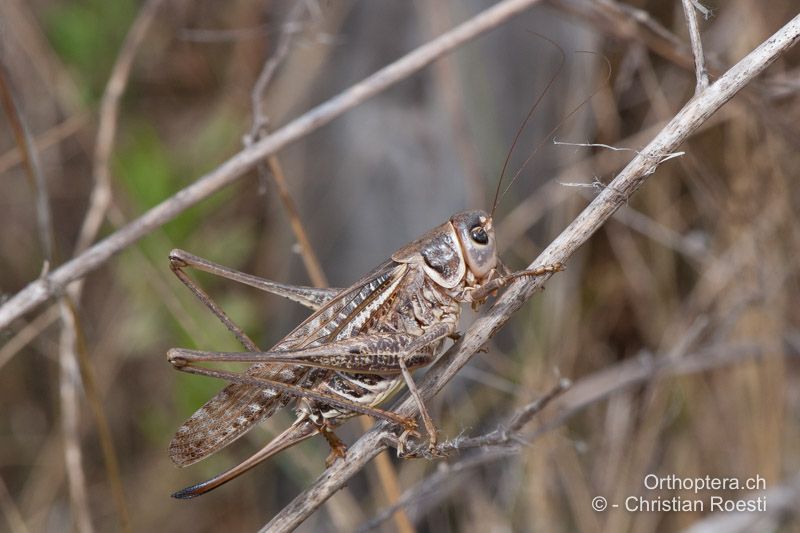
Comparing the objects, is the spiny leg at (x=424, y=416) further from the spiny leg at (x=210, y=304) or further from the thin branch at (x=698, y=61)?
the thin branch at (x=698, y=61)

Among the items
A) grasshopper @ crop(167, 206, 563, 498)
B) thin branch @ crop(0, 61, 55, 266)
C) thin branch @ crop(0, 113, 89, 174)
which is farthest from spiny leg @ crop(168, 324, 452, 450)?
thin branch @ crop(0, 113, 89, 174)

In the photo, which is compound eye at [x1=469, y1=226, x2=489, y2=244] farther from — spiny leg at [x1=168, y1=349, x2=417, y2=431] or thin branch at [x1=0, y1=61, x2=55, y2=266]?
thin branch at [x1=0, y1=61, x2=55, y2=266]

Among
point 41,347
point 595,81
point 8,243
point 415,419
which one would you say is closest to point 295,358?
point 415,419

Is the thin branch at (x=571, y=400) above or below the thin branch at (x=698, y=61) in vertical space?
below

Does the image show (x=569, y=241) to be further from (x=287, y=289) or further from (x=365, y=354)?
(x=287, y=289)

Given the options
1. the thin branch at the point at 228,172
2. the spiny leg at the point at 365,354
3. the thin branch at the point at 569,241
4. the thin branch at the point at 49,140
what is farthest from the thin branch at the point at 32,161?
the thin branch at the point at 569,241

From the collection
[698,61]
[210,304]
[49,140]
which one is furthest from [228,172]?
[698,61]

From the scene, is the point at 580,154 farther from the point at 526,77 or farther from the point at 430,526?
the point at 430,526
